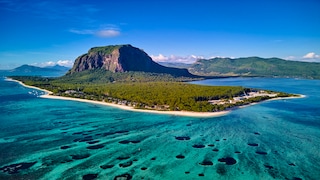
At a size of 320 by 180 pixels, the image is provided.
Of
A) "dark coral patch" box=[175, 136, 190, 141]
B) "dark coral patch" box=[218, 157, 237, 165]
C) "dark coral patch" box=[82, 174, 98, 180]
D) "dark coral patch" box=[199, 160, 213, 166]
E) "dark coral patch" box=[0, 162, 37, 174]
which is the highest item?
"dark coral patch" box=[0, 162, 37, 174]

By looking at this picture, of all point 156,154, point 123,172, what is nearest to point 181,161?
point 156,154

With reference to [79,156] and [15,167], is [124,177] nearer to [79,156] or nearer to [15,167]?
[79,156]

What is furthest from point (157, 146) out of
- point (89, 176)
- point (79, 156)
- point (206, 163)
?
point (89, 176)

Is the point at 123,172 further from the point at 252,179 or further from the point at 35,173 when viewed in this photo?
the point at 252,179

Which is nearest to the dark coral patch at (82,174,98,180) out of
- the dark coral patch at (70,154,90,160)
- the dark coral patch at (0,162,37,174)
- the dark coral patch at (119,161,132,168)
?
the dark coral patch at (119,161,132,168)

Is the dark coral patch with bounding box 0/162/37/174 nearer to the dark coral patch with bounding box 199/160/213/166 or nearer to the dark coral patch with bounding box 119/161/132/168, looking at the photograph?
the dark coral patch with bounding box 119/161/132/168

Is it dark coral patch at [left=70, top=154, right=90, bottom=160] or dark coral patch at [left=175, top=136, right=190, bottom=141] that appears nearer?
dark coral patch at [left=70, top=154, right=90, bottom=160]

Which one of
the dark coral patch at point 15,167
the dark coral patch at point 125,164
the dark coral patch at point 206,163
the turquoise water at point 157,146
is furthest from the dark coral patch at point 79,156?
the dark coral patch at point 206,163

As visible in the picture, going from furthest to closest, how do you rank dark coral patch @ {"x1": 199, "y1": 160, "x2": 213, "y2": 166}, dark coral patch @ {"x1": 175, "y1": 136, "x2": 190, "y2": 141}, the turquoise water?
dark coral patch @ {"x1": 175, "y1": 136, "x2": 190, "y2": 141}, dark coral patch @ {"x1": 199, "y1": 160, "x2": 213, "y2": 166}, the turquoise water

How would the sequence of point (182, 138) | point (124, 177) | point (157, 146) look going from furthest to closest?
point (182, 138), point (157, 146), point (124, 177)
